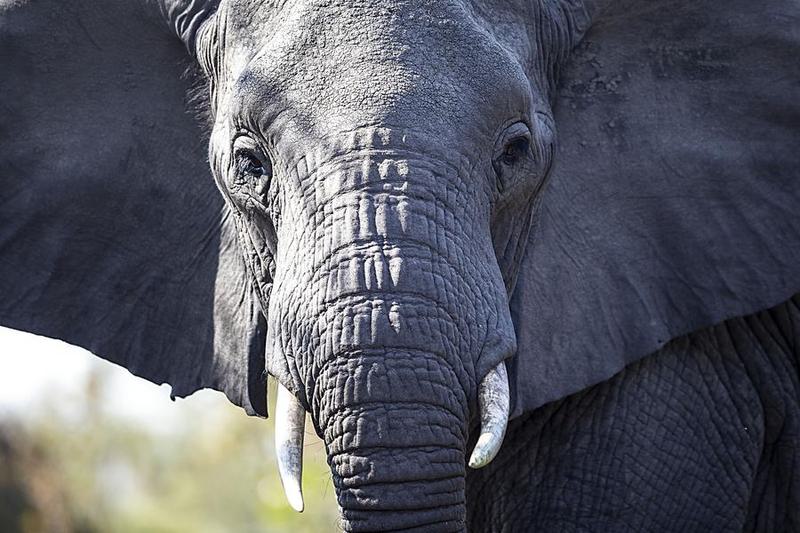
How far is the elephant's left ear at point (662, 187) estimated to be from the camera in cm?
474

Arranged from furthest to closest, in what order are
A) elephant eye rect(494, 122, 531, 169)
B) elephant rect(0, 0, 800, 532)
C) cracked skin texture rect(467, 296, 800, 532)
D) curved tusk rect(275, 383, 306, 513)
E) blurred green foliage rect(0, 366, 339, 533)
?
blurred green foliage rect(0, 366, 339, 533) < cracked skin texture rect(467, 296, 800, 532) < elephant rect(0, 0, 800, 532) < elephant eye rect(494, 122, 531, 169) < curved tusk rect(275, 383, 306, 513)

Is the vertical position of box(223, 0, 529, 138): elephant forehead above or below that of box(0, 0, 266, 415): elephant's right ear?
above

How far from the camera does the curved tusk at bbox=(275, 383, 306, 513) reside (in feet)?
13.0

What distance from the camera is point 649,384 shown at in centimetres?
491

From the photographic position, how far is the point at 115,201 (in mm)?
5008

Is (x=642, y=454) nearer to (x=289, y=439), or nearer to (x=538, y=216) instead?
(x=538, y=216)

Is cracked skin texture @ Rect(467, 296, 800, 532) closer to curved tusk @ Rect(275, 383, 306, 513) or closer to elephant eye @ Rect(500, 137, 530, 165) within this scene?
elephant eye @ Rect(500, 137, 530, 165)

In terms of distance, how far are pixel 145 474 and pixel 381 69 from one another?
57.6 feet

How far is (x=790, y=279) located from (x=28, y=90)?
205cm

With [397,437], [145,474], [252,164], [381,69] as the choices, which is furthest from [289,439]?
[145,474]

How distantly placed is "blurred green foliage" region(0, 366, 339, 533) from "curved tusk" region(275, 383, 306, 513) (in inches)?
212

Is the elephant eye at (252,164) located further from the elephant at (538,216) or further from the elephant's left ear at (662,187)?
the elephant's left ear at (662,187)

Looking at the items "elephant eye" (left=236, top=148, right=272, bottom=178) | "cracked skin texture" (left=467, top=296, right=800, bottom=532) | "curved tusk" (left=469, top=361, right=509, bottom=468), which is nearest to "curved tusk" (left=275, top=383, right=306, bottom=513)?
"curved tusk" (left=469, top=361, right=509, bottom=468)

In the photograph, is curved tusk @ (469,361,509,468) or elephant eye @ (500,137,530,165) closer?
curved tusk @ (469,361,509,468)
